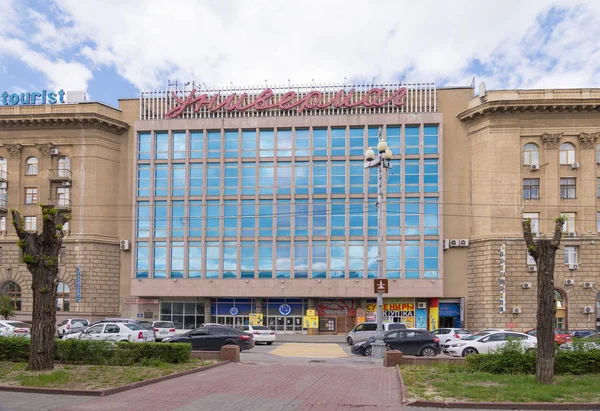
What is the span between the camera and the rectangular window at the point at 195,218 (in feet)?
177

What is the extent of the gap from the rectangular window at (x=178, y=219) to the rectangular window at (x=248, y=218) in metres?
5.16

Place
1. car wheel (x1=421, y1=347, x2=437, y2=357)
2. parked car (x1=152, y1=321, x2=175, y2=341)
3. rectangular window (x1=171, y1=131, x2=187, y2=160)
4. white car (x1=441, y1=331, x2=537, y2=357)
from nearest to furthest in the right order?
1. white car (x1=441, y1=331, x2=537, y2=357)
2. car wheel (x1=421, y1=347, x2=437, y2=357)
3. parked car (x1=152, y1=321, x2=175, y2=341)
4. rectangular window (x1=171, y1=131, x2=187, y2=160)

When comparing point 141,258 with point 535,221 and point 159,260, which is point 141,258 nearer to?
point 159,260

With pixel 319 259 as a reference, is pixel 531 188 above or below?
above

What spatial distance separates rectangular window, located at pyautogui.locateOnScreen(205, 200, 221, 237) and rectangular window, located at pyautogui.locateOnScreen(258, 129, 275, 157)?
582 cm

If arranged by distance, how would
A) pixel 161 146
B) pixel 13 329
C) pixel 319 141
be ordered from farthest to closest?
pixel 161 146 < pixel 319 141 < pixel 13 329

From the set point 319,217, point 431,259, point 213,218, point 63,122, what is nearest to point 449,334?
point 431,259

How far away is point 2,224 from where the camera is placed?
5497 centimetres

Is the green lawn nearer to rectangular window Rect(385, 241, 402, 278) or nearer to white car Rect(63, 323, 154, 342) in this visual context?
white car Rect(63, 323, 154, 342)

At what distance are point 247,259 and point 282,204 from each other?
5437 mm

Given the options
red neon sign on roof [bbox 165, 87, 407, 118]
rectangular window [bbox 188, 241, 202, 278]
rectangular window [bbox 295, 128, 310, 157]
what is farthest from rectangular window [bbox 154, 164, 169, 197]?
rectangular window [bbox 295, 128, 310, 157]

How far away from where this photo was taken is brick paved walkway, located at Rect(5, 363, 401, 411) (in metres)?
13.7

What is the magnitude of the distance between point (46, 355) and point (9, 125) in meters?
41.4

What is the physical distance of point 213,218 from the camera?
54.1 m
